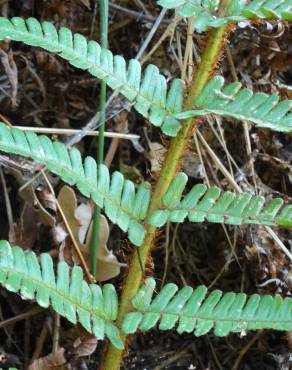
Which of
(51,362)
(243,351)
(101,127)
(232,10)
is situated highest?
(232,10)

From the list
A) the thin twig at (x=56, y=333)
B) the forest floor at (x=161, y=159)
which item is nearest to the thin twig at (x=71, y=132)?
the forest floor at (x=161, y=159)

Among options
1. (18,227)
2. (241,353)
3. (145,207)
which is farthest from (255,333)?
(145,207)

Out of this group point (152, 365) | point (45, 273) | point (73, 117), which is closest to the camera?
point (45, 273)


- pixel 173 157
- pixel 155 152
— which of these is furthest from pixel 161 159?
pixel 173 157

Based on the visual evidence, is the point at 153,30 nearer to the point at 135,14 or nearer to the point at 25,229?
the point at 135,14

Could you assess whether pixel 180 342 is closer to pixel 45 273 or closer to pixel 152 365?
pixel 152 365

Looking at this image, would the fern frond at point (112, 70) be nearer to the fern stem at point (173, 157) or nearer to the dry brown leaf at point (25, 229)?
the fern stem at point (173, 157)
